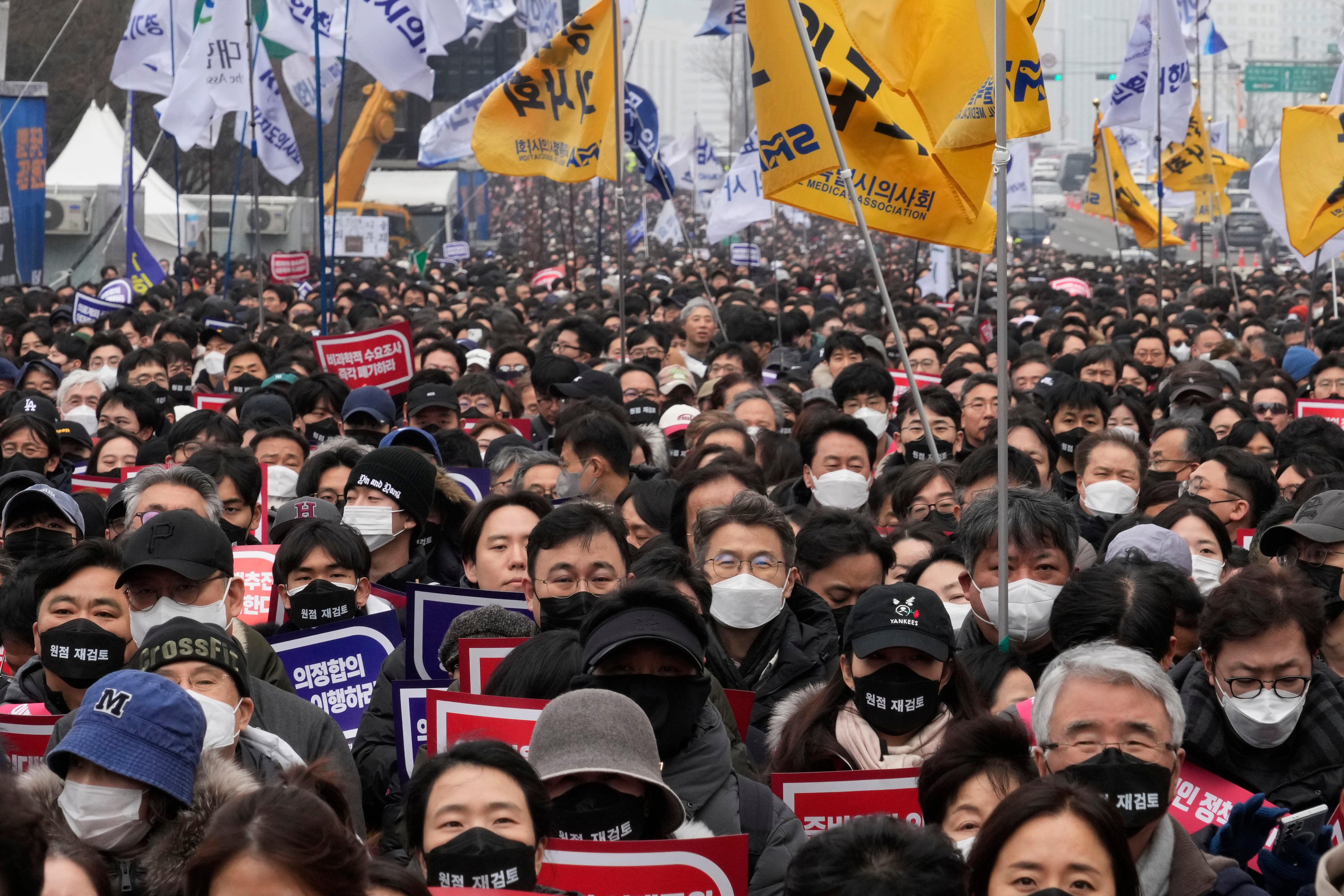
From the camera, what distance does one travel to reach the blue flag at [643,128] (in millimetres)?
18547

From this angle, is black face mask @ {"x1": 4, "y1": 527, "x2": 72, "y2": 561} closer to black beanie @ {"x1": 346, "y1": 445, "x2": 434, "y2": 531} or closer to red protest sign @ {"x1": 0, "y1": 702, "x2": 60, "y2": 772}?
black beanie @ {"x1": 346, "y1": 445, "x2": 434, "y2": 531}

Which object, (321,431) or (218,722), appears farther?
(321,431)

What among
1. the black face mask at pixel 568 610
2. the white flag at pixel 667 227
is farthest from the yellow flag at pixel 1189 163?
the black face mask at pixel 568 610

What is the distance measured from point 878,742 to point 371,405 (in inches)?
218

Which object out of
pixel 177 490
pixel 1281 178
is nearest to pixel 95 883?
pixel 177 490

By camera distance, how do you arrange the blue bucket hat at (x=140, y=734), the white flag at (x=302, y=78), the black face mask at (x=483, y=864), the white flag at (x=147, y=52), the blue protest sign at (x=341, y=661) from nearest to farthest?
the black face mask at (x=483, y=864)
the blue bucket hat at (x=140, y=734)
the blue protest sign at (x=341, y=661)
the white flag at (x=147, y=52)
the white flag at (x=302, y=78)

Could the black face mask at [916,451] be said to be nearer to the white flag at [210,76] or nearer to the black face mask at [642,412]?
the black face mask at [642,412]

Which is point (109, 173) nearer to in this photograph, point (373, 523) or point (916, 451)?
point (916, 451)

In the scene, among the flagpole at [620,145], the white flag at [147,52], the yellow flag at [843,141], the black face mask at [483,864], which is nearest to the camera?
the black face mask at [483,864]

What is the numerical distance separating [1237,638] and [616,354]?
39.4 feet

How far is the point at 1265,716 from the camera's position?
4367 millimetres

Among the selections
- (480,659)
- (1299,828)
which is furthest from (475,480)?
(1299,828)

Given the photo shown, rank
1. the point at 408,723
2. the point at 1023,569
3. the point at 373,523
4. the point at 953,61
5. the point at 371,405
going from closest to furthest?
the point at 408,723 → the point at 1023,569 → the point at 373,523 → the point at 953,61 → the point at 371,405

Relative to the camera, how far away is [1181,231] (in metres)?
78.2
